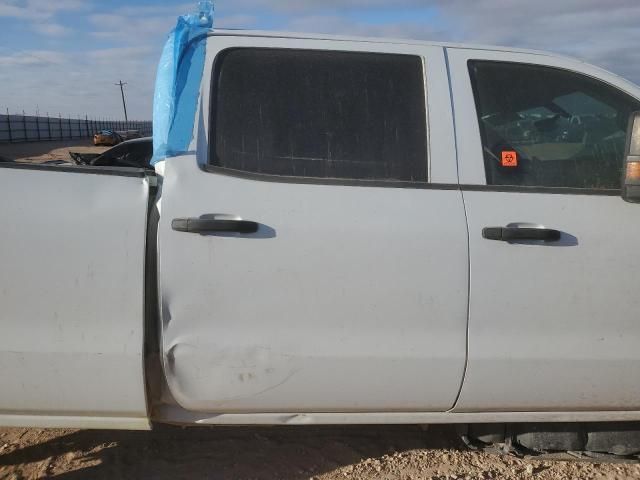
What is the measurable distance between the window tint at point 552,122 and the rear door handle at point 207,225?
3.80 ft

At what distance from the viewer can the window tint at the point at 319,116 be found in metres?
2.65

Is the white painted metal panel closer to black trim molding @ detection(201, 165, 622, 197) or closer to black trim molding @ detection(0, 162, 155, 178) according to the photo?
black trim molding @ detection(0, 162, 155, 178)

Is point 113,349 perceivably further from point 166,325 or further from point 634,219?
point 634,219

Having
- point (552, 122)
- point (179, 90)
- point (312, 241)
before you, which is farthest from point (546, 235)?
point (179, 90)

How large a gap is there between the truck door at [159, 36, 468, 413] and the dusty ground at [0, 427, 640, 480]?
1.91 ft

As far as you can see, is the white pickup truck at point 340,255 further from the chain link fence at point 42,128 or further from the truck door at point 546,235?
the chain link fence at point 42,128

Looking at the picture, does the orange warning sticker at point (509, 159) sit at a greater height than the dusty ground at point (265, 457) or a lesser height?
greater

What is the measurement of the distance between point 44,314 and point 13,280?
0.18m

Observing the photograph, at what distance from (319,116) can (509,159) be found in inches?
33.8

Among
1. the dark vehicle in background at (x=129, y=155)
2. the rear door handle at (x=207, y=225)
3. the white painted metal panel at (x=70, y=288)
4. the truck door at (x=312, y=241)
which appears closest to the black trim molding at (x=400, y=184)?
the truck door at (x=312, y=241)

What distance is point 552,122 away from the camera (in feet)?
9.36

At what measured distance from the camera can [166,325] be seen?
2.51 metres

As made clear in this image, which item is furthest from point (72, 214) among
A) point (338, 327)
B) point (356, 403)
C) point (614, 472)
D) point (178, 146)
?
point (614, 472)

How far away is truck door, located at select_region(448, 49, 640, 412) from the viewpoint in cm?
260
